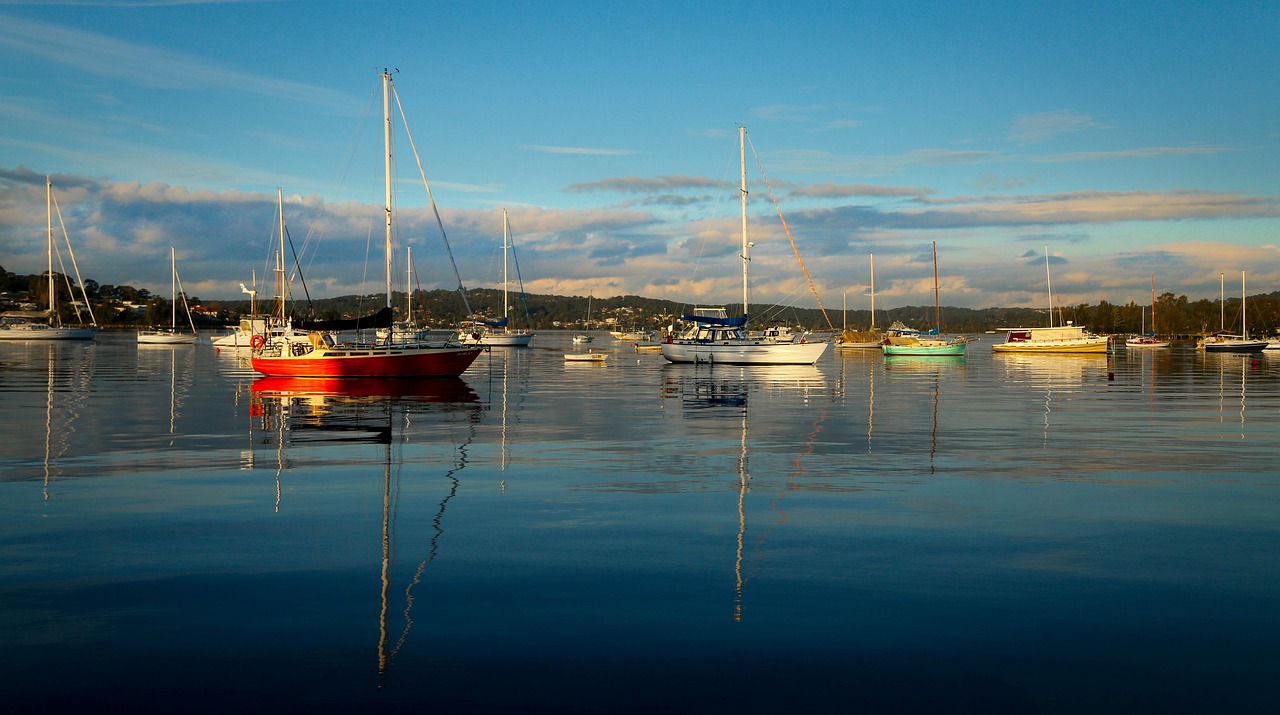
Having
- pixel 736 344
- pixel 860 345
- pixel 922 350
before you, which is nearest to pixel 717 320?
pixel 736 344

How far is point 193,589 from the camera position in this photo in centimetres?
999

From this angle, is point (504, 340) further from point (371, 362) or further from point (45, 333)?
point (371, 362)

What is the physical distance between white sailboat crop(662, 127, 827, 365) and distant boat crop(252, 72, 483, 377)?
99.3 ft

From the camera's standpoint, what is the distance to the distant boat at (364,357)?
4641cm

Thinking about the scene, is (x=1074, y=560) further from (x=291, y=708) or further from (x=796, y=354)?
(x=796, y=354)

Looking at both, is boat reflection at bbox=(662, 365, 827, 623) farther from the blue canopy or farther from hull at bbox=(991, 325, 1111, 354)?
hull at bbox=(991, 325, 1111, 354)

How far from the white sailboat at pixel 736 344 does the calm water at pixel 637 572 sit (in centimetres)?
5127

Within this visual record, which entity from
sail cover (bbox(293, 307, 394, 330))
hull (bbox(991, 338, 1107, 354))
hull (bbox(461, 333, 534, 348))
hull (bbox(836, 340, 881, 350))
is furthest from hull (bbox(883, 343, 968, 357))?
sail cover (bbox(293, 307, 394, 330))

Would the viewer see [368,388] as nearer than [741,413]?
No

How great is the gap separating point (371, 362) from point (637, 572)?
126ft

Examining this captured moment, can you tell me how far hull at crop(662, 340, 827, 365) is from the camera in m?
75.8

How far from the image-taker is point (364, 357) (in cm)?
4681

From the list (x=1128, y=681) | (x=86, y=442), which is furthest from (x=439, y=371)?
(x=1128, y=681)

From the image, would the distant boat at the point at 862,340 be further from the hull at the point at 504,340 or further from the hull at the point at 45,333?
the hull at the point at 45,333
